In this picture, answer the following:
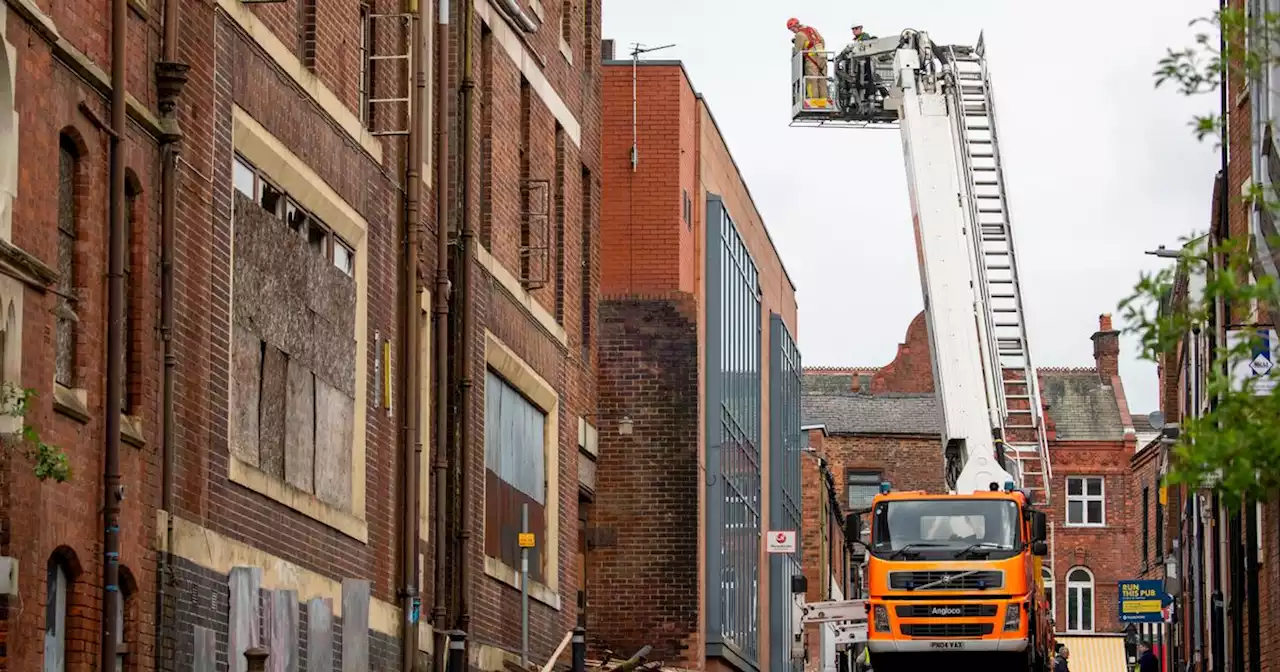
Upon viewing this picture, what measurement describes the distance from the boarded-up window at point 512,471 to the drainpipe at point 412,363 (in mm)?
3460

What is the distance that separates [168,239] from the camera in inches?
686

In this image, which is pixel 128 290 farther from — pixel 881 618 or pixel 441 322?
pixel 881 618

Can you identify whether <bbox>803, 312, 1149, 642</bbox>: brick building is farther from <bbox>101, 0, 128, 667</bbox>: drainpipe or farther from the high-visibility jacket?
<bbox>101, 0, 128, 667</bbox>: drainpipe

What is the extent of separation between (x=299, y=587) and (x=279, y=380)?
5.99 feet

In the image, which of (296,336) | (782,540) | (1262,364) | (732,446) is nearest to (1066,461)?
(782,540)

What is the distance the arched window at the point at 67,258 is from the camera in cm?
1593

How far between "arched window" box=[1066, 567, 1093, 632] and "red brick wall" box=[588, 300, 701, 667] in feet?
145

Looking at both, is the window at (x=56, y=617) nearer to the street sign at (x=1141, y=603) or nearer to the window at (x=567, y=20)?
the window at (x=567, y=20)

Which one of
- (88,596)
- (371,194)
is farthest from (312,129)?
(88,596)

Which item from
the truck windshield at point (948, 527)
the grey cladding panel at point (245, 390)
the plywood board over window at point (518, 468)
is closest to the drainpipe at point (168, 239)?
the grey cladding panel at point (245, 390)

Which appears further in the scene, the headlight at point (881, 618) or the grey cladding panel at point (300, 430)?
the headlight at point (881, 618)

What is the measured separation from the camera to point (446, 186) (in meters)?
25.9

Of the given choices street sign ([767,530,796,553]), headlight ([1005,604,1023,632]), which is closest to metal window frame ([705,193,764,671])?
street sign ([767,530,796,553])

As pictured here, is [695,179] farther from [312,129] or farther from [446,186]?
[312,129]
